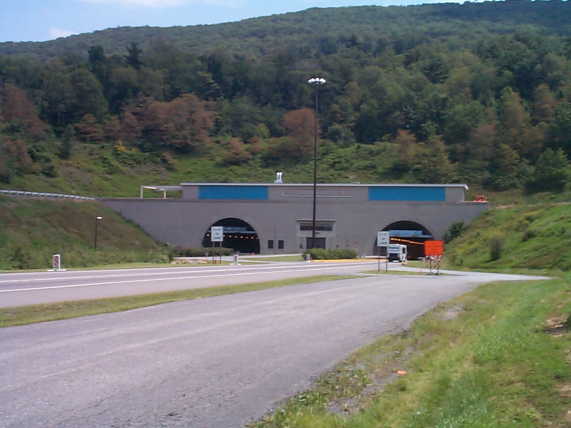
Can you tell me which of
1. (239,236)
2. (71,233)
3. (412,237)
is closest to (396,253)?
(412,237)

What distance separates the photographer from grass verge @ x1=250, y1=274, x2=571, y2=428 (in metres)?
6.34

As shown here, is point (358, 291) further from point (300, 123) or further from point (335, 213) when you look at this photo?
point (300, 123)

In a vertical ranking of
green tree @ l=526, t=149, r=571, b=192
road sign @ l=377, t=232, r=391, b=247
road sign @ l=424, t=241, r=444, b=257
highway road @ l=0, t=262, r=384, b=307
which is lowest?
highway road @ l=0, t=262, r=384, b=307

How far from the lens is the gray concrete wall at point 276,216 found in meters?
65.1

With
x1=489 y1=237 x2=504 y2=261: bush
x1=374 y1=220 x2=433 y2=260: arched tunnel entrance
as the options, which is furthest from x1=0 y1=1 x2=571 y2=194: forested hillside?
x1=489 y1=237 x2=504 y2=261: bush

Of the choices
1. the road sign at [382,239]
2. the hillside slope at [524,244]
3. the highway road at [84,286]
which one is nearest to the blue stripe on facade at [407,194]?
the hillside slope at [524,244]

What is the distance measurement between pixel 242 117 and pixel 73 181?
49.4 metres

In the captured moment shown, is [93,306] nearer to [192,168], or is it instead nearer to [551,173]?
[551,173]

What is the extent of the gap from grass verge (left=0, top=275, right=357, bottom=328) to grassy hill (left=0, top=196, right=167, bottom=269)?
1909 cm

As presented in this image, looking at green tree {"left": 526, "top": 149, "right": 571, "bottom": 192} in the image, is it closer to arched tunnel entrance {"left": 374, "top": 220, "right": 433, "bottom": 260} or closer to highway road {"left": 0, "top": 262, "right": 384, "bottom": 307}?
arched tunnel entrance {"left": 374, "top": 220, "right": 433, "bottom": 260}

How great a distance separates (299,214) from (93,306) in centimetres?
5107

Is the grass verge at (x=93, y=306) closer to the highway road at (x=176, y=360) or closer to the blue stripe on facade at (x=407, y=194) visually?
the highway road at (x=176, y=360)

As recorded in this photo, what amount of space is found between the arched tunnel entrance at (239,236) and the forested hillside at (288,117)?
1877 centimetres

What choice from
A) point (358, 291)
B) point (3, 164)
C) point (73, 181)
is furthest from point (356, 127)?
point (358, 291)
